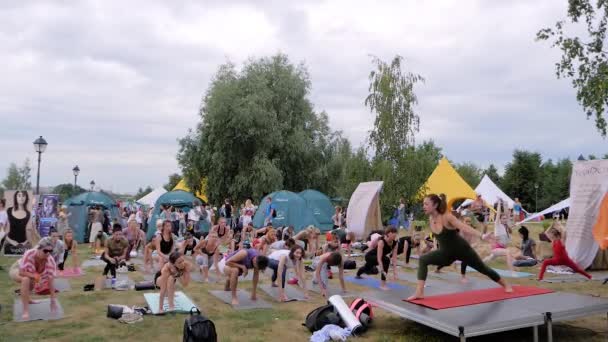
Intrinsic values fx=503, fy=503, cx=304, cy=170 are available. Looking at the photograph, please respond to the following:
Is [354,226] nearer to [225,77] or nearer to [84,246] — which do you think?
[84,246]

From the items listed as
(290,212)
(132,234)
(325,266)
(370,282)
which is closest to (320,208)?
(290,212)

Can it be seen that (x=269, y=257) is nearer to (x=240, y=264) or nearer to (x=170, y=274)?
(x=240, y=264)

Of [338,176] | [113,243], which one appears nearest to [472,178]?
[338,176]

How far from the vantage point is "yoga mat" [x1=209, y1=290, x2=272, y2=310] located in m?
7.83

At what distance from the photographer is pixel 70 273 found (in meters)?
10.9

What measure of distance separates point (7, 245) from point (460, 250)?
12.4m

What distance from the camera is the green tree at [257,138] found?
2562 centimetres

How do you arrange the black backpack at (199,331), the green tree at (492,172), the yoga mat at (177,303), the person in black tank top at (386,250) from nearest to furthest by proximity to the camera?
the black backpack at (199,331)
the yoga mat at (177,303)
the person in black tank top at (386,250)
the green tree at (492,172)

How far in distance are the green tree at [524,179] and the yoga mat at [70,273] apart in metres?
48.0

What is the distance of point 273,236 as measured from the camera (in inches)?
445

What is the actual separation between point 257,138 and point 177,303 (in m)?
18.6

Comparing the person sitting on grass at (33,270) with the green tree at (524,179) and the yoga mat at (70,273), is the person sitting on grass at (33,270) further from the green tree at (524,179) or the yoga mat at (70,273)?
the green tree at (524,179)

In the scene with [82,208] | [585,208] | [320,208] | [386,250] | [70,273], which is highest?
[585,208]

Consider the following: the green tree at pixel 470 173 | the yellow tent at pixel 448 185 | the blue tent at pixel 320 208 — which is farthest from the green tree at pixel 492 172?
the blue tent at pixel 320 208
